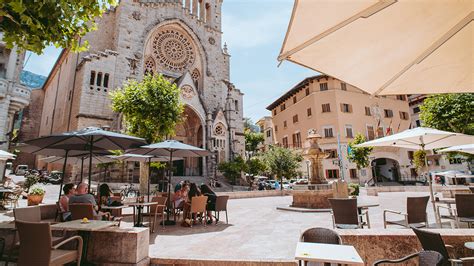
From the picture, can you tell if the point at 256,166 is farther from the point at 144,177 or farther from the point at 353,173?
the point at 353,173

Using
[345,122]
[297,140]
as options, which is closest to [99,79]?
[297,140]

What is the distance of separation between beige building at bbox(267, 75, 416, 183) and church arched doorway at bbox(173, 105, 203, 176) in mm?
12877

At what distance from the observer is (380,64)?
8.98 feet

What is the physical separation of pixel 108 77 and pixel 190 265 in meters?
20.9

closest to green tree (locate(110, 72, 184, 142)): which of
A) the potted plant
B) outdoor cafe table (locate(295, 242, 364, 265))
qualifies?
the potted plant

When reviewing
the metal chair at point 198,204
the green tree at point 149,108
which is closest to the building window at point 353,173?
the green tree at point 149,108

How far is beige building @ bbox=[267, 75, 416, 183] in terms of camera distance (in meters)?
27.8

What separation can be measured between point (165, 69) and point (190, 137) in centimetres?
763

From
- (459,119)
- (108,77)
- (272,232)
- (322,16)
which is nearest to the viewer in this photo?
(322,16)

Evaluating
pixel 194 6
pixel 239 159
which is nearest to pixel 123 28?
pixel 194 6

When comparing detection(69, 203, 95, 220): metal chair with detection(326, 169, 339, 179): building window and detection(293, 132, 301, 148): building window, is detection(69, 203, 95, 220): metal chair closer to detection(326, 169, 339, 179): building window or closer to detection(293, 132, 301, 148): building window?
detection(326, 169, 339, 179): building window

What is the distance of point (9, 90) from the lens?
50.0ft

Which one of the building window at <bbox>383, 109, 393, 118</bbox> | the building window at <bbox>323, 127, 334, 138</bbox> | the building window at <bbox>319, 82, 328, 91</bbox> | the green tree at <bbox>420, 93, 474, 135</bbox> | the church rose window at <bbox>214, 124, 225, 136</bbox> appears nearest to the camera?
the green tree at <bbox>420, 93, 474, 135</bbox>

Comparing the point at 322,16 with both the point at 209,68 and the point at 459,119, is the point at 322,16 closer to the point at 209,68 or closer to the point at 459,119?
the point at 459,119
